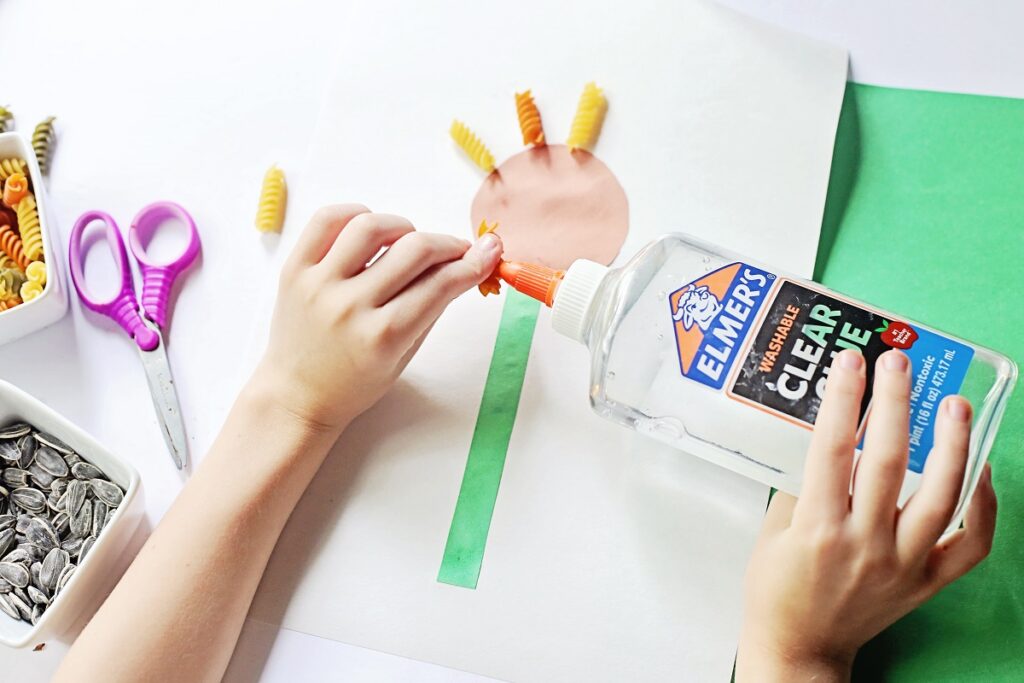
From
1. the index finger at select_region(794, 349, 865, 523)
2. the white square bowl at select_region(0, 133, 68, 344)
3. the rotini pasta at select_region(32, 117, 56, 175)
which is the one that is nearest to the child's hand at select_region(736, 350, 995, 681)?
the index finger at select_region(794, 349, 865, 523)

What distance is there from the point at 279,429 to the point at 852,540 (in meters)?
0.38

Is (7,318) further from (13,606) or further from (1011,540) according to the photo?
(1011,540)

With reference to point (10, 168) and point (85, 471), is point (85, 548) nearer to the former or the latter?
point (85, 471)

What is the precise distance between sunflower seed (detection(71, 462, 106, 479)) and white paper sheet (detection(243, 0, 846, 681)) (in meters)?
0.14

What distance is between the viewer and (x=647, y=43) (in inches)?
26.8

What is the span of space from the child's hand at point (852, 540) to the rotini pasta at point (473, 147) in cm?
32

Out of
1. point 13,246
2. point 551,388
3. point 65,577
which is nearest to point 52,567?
point 65,577

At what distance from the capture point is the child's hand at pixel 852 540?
443mm

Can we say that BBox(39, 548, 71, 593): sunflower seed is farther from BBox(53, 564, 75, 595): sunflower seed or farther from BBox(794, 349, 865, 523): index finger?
BBox(794, 349, 865, 523): index finger

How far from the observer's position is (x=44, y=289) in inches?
24.2

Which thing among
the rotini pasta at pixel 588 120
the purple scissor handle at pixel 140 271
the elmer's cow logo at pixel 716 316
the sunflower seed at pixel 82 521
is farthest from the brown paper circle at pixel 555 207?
the sunflower seed at pixel 82 521

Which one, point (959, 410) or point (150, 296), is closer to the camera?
point (959, 410)

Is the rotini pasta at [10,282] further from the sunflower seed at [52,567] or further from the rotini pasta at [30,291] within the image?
the sunflower seed at [52,567]

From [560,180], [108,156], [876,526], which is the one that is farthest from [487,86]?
[876,526]
